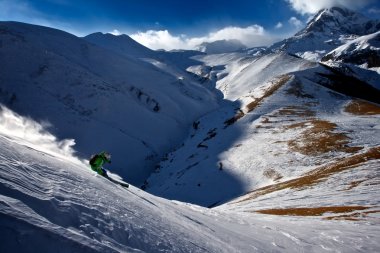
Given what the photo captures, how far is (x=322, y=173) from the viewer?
158ft

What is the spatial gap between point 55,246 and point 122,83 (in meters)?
125

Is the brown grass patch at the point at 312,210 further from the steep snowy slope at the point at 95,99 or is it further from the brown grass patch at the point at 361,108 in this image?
the brown grass patch at the point at 361,108

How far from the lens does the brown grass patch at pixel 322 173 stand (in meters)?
44.7

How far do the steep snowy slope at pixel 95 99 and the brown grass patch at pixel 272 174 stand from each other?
33.4m

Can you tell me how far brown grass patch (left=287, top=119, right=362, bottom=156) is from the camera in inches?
2341

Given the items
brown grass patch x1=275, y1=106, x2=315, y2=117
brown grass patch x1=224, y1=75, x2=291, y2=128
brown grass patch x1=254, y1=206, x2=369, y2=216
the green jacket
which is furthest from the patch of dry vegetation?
the green jacket

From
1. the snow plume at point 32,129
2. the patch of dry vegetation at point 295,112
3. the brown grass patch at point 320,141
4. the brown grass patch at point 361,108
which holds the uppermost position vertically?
the brown grass patch at point 361,108

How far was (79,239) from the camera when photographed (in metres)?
7.93

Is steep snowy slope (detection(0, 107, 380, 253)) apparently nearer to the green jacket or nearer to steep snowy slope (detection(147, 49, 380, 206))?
the green jacket

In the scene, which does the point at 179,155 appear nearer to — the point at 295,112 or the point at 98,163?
the point at 295,112

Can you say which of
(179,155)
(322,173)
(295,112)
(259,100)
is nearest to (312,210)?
(322,173)

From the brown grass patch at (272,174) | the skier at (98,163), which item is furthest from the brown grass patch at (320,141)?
the skier at (98,163)

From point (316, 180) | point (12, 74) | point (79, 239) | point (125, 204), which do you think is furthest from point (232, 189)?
point (12, 74)

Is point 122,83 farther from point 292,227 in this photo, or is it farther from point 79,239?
point 79,239
